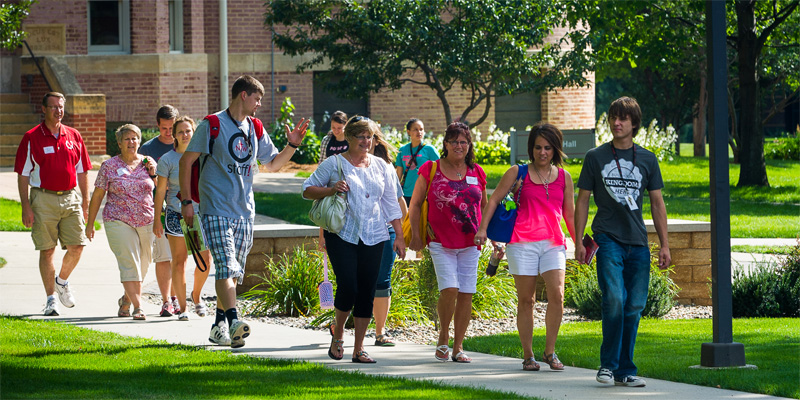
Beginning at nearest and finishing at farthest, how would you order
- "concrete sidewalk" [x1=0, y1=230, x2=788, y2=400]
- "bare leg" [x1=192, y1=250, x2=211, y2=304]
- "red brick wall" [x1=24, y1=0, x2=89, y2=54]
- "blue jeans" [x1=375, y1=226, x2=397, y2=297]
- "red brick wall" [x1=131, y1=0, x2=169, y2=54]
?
1. "concrete sidewalk" [x1=0, y1=230, x2=788, y2=400]
2. "blue jeans" [x1=375, y1=226, x2=397, y2=297]
3. "bare leg" [x1=192, y1=250, x2=211, y2=304]
4. "red brick wall" [x1=24, y1=0, x2=89, y2=54]
5. "red brick wall" [x1=131, y1=0, x2=169, y2=54]

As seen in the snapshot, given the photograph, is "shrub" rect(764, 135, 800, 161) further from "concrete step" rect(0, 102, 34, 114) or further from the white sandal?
the white sandal

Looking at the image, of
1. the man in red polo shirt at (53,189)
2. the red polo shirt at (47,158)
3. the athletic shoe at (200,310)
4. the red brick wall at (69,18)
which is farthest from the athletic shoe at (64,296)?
the red brick wall at (69,18)

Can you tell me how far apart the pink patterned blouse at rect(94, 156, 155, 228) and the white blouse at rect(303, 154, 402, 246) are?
2373mm

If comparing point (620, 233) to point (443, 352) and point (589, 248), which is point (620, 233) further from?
point (443, 352)

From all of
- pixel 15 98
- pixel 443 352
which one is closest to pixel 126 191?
pixel 443 352

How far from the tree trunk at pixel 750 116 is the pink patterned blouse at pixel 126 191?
17.1 m

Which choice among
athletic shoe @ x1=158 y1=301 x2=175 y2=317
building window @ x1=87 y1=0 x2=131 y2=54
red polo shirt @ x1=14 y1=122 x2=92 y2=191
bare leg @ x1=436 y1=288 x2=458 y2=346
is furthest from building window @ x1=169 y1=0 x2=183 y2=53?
bare leg @ x1=436 y1=288 x2=458 y2=346

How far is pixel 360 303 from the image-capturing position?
7230 millimetres

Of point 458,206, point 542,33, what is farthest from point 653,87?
point 458,206

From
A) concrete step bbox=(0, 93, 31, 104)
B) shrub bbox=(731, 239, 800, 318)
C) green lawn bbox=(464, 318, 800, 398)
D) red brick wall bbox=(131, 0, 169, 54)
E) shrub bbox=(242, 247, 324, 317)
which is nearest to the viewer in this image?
green lawn bbox=(464, 318, 800, 398)

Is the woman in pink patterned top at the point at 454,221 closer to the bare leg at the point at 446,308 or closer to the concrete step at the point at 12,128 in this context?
the bare leg at the point at 446,308

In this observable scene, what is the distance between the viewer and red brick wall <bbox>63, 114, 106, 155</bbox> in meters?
22.9

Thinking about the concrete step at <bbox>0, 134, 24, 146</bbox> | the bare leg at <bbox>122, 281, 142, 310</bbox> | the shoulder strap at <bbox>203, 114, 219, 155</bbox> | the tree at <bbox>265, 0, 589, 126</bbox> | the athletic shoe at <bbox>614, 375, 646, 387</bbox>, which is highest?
the tree at <bbox>265, 0, 589, 126</bbox>

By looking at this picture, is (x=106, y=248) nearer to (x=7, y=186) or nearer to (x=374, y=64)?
(x=7, y=186)
